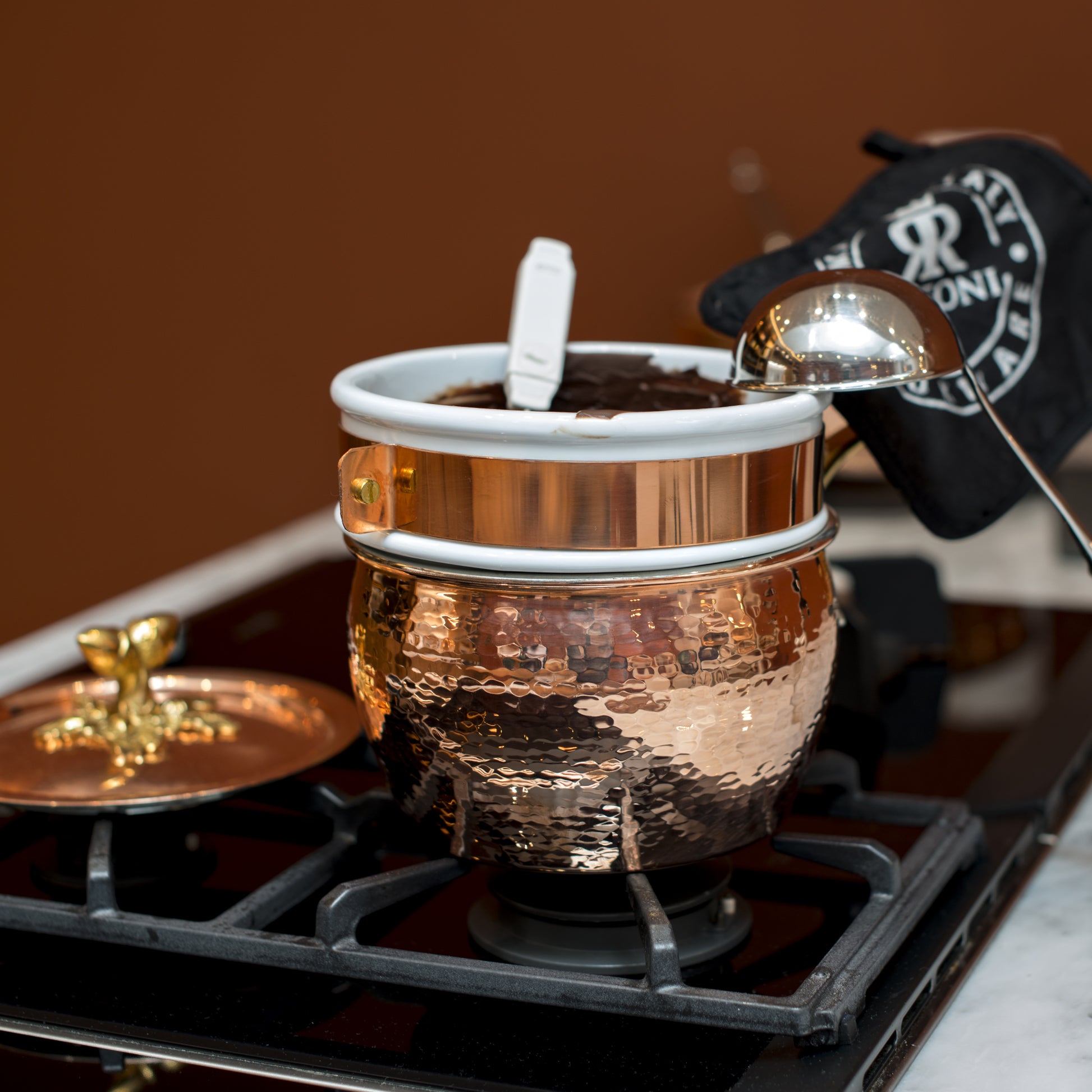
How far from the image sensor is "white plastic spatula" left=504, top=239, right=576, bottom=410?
52 cm

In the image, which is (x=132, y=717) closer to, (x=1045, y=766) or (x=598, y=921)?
(x=598, y=921)

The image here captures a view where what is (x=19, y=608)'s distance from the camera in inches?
87.5

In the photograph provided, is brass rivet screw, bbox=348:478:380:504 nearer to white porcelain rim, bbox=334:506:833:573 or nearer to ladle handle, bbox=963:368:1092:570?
white porcelain rim, bbox=334:506:833:573

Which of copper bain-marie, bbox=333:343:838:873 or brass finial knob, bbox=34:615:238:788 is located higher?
copper bain-marie, bbox=333:343:838:873

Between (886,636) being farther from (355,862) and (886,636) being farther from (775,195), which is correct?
(775,195)

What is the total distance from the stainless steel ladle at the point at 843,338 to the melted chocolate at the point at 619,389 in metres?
0.06

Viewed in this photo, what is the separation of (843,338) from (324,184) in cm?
165

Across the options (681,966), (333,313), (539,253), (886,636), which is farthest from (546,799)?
(333,313)

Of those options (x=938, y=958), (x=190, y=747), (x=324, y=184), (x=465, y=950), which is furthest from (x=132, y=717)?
(x=324, y=184)

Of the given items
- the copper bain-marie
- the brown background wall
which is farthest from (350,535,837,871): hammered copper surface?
the brown background wall

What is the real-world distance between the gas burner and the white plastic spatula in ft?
0.60

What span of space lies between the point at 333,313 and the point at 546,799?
1.67 m

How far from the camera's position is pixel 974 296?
2.07ft

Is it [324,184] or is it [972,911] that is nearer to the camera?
[972,911]
